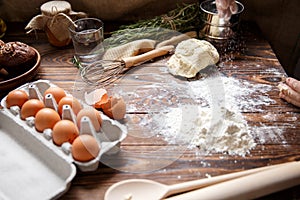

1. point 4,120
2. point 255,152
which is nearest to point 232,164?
point 255,152

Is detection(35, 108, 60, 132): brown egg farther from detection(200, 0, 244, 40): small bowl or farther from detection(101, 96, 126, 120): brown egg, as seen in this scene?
detection(200, 0, 244, 40): small bowl

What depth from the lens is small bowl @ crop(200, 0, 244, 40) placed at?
3.61ft

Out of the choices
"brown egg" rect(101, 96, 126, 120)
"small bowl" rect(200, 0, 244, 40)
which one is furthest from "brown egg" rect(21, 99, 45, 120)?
"small bowl" rect(200, 0, 244, 40)

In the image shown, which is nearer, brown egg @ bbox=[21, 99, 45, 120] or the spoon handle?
the spoon handle

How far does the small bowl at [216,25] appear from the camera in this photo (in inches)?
43.3

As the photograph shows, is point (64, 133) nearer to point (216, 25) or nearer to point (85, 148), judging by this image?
point (85, 148)

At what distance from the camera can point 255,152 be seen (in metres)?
0.76

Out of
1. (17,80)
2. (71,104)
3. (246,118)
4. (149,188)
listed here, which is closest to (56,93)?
(71,104)

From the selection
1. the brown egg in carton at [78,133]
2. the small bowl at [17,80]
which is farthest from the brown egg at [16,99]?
the small bowl at [17,80]

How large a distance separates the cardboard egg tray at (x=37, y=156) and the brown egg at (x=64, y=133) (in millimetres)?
12

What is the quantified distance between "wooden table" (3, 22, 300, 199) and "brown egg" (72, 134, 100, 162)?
6cm

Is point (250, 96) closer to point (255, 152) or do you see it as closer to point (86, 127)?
point (255, 152)

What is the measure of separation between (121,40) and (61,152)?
538 millimetres

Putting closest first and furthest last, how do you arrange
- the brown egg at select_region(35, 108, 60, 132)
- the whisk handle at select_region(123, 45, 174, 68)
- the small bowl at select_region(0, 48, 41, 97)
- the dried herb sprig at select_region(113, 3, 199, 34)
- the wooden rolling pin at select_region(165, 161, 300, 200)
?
the wooden rolling pin at select_region(165, 161, 300, 200) → the brown egg at select_region(35, 108, 60, 132) → the small bowl at select_region(0, 48, 41, 97) → the whisk handle at select_region(123, 45, 174, 68) → the dried herb sprig at select_region(113, 3, 199, 34)
